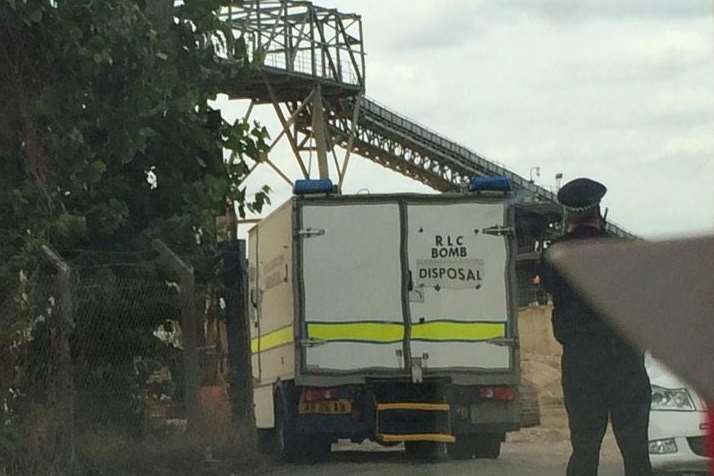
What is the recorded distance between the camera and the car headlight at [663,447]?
9391 mm

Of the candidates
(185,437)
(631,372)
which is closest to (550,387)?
(185,437)

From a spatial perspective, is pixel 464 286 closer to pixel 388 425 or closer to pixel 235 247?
pixel 388 425

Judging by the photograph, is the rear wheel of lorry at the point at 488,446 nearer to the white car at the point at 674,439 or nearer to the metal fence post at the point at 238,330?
the metal fence post at the point at 238,330

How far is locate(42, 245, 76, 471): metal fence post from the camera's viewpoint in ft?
36.7

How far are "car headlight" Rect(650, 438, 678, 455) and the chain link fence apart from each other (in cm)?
472

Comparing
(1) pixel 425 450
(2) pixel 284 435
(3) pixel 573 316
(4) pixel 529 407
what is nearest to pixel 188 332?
(2) pixel 284 435

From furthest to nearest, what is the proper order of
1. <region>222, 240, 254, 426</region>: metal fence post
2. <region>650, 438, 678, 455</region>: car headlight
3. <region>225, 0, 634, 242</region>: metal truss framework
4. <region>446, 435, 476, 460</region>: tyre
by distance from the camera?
1. <region>225, 0, 634, 242</region>: metal truss framework
2. <region>222, 240, 254, 426</region>: metal fence post
3. <region>446, 435, 476, 460</region>: tyre
4. <region>650, 438, 678, 455</region>: car headlight

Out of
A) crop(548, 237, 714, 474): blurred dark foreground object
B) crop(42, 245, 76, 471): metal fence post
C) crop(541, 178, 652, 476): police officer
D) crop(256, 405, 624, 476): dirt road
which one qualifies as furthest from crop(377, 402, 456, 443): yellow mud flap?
crop(548, 237, 714, 474): blurred dark foreground object

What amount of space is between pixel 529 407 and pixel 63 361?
5.84 meters

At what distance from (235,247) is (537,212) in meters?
3.89

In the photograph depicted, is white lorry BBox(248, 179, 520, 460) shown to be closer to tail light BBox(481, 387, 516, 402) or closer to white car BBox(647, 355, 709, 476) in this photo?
tail light BBox(481, 387, 516, 402)

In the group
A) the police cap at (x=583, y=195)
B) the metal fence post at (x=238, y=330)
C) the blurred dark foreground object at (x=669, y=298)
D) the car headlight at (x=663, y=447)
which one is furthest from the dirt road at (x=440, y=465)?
the blurred dark foreground object at (x=669, y=298)

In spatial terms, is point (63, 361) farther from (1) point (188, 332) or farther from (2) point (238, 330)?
(2) point (238, 330)

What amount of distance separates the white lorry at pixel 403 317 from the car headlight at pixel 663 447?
Result: 158 inches
